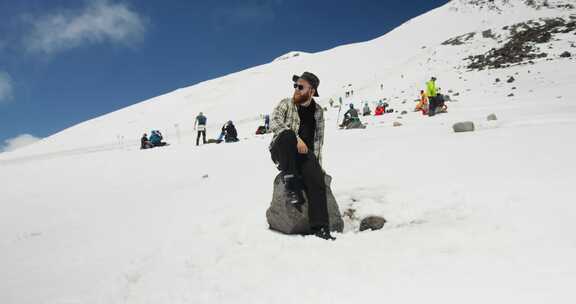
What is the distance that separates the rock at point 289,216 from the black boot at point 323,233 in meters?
0.22

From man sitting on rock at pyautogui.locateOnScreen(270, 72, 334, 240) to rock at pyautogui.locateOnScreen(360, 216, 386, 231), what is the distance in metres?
0.68

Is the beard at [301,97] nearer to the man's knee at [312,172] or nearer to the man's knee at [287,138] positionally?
the man's knee at [287,138]

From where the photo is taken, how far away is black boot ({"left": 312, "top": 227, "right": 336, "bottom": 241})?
11.1ft

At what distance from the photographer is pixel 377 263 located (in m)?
2.62

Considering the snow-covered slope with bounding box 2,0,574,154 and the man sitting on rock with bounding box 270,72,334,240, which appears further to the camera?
the snow-covered slope with bounding box 2,0,574,154

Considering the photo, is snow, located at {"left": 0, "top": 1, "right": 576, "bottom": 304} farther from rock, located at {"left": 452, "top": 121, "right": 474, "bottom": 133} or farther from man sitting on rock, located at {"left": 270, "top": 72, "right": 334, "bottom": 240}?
rock, located at {"left": 452, "top": 121, "right": 474, "bottom": 133}

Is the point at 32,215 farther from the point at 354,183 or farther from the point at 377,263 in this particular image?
the point at 377,263

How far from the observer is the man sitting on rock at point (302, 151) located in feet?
11.7

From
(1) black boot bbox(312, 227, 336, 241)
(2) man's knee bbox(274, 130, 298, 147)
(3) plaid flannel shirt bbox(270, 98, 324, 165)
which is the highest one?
(3) plaid flannel shirt bbox(270, 98, 324, 165)

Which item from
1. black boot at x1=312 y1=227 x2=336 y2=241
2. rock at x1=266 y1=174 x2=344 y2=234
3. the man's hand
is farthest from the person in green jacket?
black boot at x1=312 y1=227 x2=336 y2=241

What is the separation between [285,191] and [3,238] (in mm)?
4044

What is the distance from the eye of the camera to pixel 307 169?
12.1 ft

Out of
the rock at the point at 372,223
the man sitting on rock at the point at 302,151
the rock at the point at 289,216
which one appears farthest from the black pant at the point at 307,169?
the rock at the point at 372,223

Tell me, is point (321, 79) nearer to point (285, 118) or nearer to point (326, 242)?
point (285, 118)
